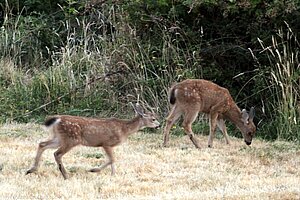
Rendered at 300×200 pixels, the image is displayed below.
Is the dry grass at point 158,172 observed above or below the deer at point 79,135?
below

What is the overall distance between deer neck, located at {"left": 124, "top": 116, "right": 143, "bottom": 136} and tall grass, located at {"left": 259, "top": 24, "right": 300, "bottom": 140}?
151 inches

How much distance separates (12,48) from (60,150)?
827 cm

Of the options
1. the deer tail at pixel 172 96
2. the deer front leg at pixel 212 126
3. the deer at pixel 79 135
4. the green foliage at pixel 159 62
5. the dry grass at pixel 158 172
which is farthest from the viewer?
the green foliage at pixel 159 62

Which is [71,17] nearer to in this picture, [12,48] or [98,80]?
[12,48]

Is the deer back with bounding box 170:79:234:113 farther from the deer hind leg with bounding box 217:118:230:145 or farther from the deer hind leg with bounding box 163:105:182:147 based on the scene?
the deer hind leg with bounding box 217:118:230:145

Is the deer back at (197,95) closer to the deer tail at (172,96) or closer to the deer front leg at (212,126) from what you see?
the deer tail at (172,96)

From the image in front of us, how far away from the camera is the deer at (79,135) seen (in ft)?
34.5

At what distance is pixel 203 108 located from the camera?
1380 centimetres

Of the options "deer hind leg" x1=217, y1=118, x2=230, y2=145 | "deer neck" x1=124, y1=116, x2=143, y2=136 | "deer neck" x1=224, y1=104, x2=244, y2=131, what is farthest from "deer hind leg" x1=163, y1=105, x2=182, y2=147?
"deer neck" x1=124, y1=116, x2=143, y2=136

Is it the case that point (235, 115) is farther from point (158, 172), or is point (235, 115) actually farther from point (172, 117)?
point (158, 172)

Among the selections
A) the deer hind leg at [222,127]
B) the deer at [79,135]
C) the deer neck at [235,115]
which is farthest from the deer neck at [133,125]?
the deer neck at [235,115]

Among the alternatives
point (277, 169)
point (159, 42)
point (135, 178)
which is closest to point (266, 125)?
point (159, 42)

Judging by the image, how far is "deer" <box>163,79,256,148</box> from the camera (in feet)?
44.3

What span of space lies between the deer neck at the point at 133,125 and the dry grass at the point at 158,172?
1.63 feet
